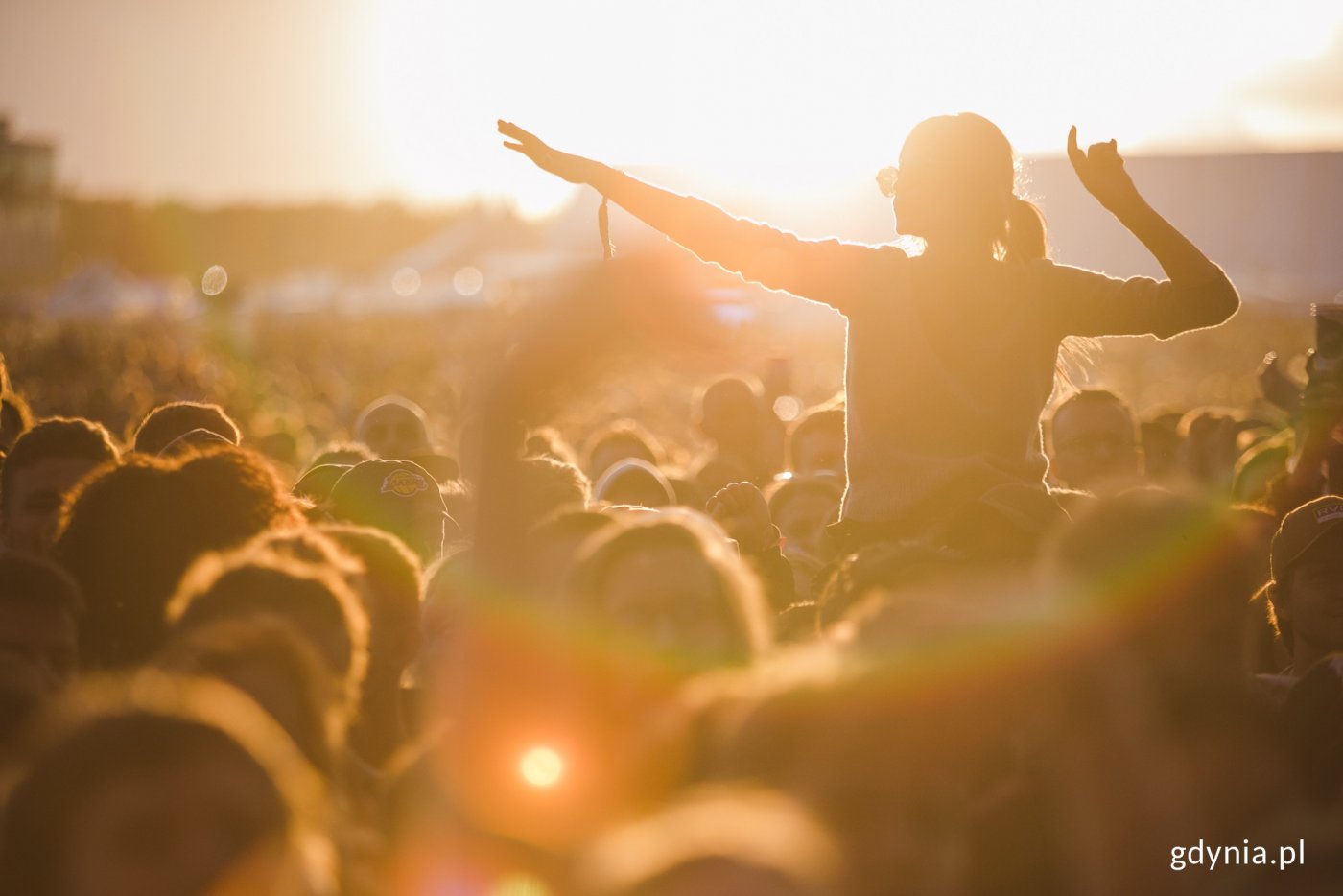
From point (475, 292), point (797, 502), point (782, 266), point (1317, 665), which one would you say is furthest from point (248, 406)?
point (475, 292)

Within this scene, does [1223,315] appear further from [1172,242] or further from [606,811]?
[606,811]

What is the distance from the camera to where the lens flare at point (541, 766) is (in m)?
2.93

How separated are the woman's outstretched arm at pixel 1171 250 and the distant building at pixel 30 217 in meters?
82.0

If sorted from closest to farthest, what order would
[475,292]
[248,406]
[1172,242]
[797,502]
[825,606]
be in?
[825,606] → [1172,242] → [797,502] → [248,406] → [475,292]

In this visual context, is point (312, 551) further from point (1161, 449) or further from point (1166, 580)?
point (1161, 449)

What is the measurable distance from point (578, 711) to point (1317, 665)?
1.91 metres

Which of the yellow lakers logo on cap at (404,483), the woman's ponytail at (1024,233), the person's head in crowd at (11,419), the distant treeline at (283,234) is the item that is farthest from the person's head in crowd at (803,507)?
the distant treeline at (283,234)

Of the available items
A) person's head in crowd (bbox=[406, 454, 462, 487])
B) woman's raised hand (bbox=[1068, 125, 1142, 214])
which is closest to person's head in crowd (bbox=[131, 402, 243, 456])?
person's head in crowd (bbox=[406, 454, 462, 487])

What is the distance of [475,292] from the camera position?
→ 42688 millimetres

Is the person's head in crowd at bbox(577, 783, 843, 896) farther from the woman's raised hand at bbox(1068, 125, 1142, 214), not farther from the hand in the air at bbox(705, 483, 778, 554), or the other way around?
the hand in the air at bbox(705, 483, 778, 554)

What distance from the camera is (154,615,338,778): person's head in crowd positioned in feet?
10.0

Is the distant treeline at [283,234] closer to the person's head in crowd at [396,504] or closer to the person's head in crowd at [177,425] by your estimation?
the person's head in crowd at [177,425]

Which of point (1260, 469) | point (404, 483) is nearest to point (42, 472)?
point (404, 483)

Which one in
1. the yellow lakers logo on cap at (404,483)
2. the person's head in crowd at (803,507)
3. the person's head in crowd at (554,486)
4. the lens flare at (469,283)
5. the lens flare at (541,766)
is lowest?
Answer: the person's head in crowd at (803,507)
